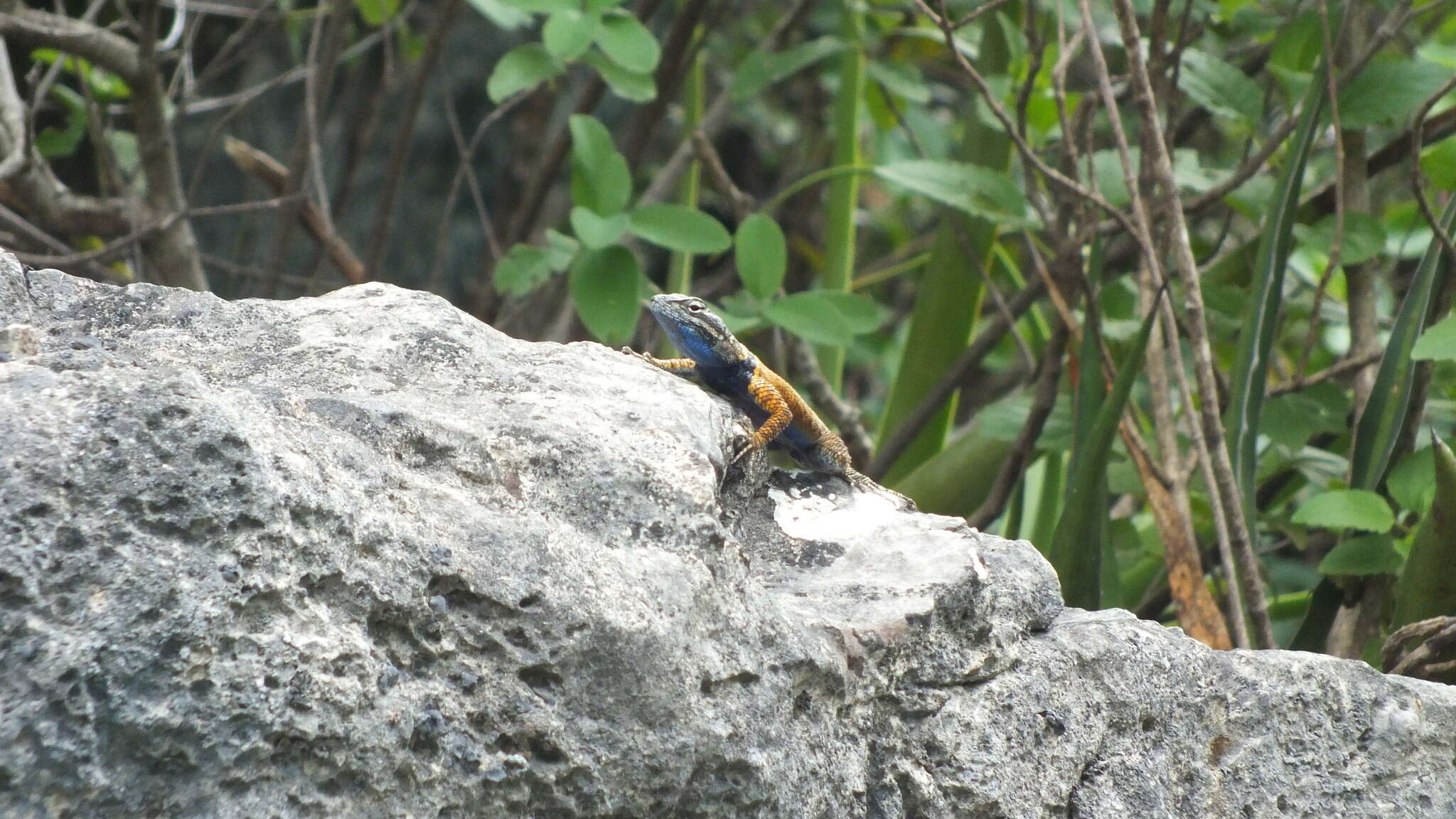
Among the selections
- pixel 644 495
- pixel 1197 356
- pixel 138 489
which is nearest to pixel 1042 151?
pixel 1197 356

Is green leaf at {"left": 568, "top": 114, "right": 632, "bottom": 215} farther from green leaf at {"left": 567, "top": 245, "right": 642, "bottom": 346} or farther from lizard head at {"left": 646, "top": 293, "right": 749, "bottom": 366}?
lizard head at {"left": 646, "top": 293, "right": 749, "bottom": 366}

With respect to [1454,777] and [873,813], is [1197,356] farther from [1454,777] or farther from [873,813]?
[873,813]

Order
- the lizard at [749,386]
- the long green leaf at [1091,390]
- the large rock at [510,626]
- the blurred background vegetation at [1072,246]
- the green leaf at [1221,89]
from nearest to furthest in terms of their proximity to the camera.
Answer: the large rock at [510,626] → the lizard at [749,386] → the blurred background vegetation at [1072,246] → the long green leaf at [1091,390] → the green leaf at [1221,89]

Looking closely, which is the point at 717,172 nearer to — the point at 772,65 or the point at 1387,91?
the point at 772,65

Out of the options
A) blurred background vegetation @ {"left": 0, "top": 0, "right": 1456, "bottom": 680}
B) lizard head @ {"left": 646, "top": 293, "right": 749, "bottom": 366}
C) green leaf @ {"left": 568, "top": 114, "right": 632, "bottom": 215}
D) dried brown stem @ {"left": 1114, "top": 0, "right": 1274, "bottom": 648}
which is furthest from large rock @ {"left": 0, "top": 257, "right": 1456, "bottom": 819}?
green leaf @ {"left": 568, "top": 114, "right": 632, "bottom": 215}

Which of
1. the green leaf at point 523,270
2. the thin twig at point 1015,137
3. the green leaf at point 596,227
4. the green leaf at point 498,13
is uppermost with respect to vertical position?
the thin twig at point 1015,137

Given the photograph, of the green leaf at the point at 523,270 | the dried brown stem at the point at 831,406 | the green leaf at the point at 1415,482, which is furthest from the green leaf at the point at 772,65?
the green leaf at the point at 1415,482

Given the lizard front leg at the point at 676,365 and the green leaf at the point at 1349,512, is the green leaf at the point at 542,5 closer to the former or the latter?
the lizard front leg at the point at 676,365
